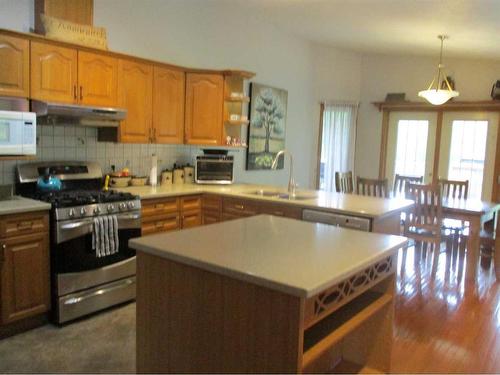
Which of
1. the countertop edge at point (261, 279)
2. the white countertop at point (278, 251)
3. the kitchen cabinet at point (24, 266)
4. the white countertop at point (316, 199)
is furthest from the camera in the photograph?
the white countertop at point (316, 199)

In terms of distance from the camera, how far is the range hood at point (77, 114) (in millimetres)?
3254

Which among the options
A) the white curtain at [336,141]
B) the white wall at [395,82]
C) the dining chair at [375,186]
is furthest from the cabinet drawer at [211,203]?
the white wall at [395,82]

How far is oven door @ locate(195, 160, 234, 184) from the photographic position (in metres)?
4.83

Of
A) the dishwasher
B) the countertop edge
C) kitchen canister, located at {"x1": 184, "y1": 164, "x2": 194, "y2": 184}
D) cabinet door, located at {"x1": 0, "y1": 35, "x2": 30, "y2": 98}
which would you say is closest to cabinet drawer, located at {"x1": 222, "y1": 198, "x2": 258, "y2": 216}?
the dishwasher

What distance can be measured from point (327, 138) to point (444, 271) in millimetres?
2929

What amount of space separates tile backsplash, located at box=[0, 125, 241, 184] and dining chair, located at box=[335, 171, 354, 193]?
72.2 inches

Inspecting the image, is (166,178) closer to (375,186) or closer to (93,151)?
(93,151)

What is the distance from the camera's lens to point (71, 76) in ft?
11.5

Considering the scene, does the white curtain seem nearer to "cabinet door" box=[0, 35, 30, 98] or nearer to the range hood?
the range hood

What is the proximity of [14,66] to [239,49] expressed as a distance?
9.40ft

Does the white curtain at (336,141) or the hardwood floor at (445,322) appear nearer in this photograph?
the hardwood floor at (445,322)

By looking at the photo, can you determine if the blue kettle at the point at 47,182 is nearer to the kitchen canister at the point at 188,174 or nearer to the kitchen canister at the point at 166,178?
the kitchen canister at the point at 166,178

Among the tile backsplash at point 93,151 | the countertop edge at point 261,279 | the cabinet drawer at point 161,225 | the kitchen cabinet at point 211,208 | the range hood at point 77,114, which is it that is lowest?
the cabinet drawer at point 161,225

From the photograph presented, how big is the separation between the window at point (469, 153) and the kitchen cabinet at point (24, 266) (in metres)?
5.69
